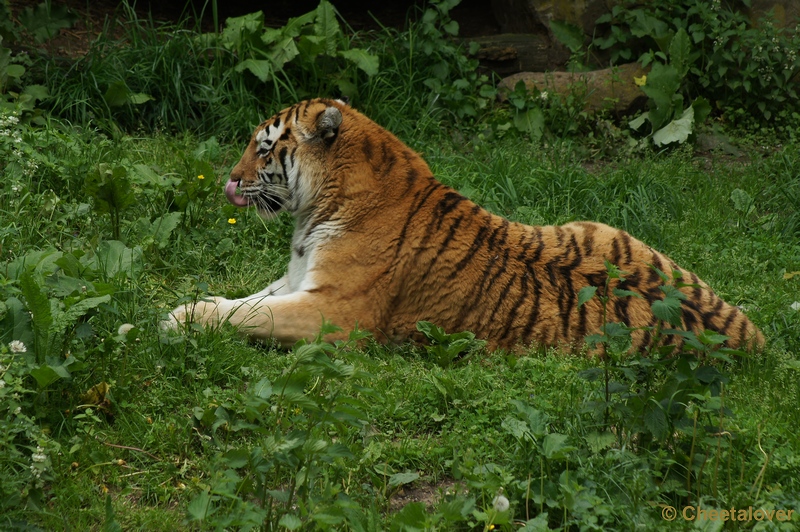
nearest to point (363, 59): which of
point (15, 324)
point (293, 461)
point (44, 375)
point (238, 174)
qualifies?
point (238, 174)

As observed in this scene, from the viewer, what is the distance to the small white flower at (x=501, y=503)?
9.16ft

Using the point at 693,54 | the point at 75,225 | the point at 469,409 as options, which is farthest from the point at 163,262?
the point at 693,54

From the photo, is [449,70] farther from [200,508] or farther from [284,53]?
[200,508]

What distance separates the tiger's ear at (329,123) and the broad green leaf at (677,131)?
3.30 meters

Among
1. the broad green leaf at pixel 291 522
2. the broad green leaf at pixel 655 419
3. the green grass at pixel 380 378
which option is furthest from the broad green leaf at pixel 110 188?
the broad green leaf at pixel 655 419

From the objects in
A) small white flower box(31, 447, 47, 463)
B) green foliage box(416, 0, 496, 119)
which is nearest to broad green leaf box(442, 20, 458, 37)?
green foliage box(416, 0, 496, 119)

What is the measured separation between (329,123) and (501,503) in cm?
245

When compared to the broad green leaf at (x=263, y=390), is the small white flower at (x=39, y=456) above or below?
below

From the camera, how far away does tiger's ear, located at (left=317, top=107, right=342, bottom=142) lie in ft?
15.2

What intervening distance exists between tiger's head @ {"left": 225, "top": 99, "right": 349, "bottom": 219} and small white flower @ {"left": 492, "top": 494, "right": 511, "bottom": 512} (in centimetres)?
234

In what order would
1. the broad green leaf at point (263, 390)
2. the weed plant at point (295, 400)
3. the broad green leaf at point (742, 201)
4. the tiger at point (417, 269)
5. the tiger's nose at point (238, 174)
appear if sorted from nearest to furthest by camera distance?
the weed plant at point (295, 400), the broad green leaf at point (263, 390), the tiger at point (417, 269), the tiger's nose at point (238, 174), the broad green leaf at point (742, 201)

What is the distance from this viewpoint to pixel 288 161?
4.85 m

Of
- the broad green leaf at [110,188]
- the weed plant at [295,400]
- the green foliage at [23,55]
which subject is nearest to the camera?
the weed plant at [295,400]

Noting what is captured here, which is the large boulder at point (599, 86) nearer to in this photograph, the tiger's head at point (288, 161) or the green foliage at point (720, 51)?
the green foliage at point (720, 51)
